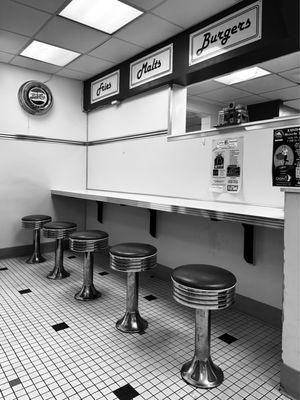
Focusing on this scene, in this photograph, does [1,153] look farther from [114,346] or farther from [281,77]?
[281,77]

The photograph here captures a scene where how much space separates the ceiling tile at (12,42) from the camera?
353cm

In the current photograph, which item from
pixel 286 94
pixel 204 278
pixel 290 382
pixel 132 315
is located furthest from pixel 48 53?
pixel 286 94

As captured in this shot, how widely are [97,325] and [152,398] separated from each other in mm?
988

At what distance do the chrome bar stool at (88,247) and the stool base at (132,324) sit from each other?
69cm

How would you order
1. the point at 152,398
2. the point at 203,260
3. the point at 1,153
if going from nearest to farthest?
the point at 152,398
the point at 203,260
the point at 1,153

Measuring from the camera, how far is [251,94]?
621 centimetres

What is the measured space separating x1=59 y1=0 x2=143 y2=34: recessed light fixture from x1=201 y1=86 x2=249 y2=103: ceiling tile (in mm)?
3169

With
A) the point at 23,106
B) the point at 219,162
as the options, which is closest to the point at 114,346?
the point at 219,162

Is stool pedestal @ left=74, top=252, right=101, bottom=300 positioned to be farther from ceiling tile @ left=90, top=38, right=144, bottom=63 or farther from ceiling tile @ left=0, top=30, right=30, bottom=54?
ceiling tile @ left=0, top=30, right=30, bottom=54

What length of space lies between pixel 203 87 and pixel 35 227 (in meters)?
4.03

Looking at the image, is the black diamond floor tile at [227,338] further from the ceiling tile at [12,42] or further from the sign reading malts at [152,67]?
the ceiling tile at [12,42]

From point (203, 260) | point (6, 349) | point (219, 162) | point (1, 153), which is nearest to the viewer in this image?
point (6, 349)

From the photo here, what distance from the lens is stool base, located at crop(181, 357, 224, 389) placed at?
6.01 ft

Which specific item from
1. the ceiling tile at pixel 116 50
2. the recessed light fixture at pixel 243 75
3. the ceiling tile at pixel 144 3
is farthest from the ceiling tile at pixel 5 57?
the recessed light fixture at pixel 243 75
